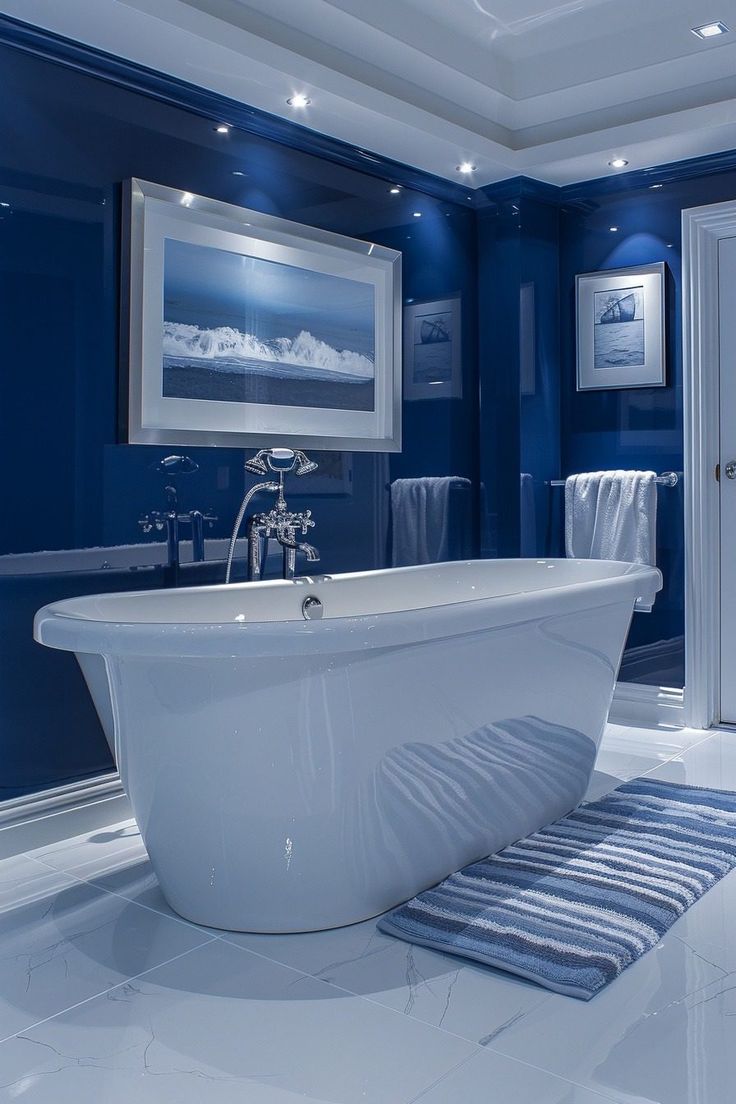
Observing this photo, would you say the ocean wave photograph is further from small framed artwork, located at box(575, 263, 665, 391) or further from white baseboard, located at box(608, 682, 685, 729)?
white baseboard, located at box(608, 682, 685, 729)

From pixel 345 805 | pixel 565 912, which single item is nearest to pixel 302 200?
pixel 345 805

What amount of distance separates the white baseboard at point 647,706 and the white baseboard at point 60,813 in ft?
6.79

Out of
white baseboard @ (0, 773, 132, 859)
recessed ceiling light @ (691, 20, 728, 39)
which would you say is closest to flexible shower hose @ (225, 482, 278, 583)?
white baseboard @ (0, 773, 132, 859)

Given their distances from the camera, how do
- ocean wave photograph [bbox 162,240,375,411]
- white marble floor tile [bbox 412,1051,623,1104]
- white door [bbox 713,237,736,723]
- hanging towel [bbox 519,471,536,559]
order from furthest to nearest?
hanging towel [bbox 519,471,536,559] < white door [bbox 713,237,736,723] < ocean wave photograph [bbox 162,240,375,411] < white marble floor tile [bbox 412,1051,623,1104]

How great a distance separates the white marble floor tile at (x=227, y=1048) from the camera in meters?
1.56

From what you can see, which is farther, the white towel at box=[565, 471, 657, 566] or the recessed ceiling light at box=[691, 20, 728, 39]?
the white towel at box=[565, 471, 657, 566]

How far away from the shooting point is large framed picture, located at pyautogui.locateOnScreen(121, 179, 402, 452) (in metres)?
2.89

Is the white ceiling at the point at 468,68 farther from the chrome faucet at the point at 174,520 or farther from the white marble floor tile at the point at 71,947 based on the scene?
the white marble floor tile at the point at 71,947

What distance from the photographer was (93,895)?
2.33 metres

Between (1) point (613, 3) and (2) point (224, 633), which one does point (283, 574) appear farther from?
(1) point (613, 3)

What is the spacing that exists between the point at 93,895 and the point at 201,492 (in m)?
1.22

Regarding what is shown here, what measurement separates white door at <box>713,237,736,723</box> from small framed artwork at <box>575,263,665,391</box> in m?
0.22

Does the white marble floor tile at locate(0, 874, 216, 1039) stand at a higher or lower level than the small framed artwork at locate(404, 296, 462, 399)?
lower

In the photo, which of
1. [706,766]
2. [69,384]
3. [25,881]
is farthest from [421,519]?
[25,881]
